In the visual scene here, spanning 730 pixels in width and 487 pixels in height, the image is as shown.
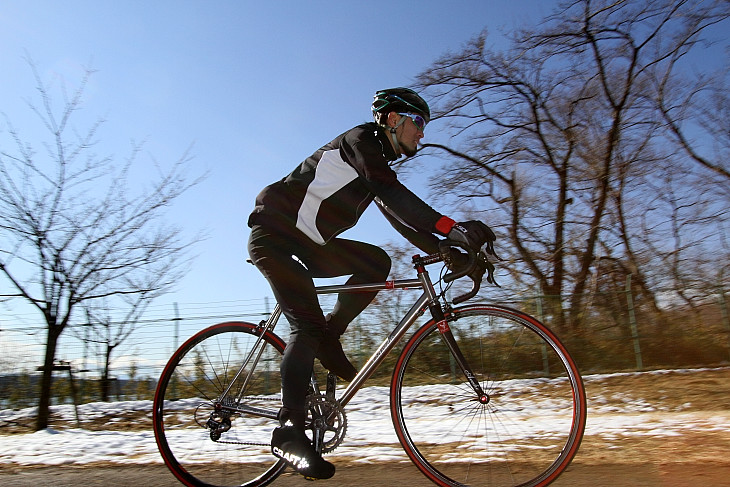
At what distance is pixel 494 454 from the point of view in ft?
9.32

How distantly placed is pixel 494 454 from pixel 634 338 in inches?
367

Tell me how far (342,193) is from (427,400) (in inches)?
48.9

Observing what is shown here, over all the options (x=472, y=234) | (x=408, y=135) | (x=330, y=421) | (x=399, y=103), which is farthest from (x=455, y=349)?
(x=399, y=103)

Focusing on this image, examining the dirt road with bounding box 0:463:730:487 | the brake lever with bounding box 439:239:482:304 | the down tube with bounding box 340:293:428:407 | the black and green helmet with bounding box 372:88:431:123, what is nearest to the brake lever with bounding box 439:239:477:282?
the brake lever with bounding box 439:239:482:304

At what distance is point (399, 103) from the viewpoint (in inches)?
117

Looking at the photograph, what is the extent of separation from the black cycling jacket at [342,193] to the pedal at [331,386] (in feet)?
2.41

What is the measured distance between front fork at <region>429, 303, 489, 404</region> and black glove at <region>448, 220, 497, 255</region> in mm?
413

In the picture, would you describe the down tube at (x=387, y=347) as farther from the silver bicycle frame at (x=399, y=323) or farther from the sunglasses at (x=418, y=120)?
the sunglasses at (x=418, y=120)

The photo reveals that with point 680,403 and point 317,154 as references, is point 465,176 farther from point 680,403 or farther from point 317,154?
point 317,154

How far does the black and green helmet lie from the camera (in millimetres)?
2969

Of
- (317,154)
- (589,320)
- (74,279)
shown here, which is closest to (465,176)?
(589,320)

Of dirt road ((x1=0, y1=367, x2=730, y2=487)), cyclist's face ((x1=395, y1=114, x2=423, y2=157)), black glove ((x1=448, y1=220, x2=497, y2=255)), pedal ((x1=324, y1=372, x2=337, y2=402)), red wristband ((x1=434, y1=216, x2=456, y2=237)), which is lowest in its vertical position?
dirt road ((x1=0, y1=367, x2=730, y2=487))

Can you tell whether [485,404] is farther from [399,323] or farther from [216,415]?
[216,415]

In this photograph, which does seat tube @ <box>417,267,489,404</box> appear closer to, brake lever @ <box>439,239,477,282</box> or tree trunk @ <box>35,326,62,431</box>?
brake lever @ <box>439,239,477,282</box>
